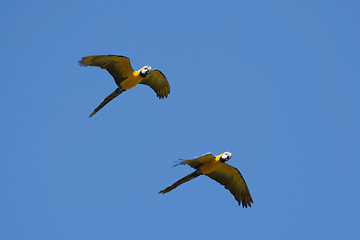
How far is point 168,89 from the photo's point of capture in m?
22.4

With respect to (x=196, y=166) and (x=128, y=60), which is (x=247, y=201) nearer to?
(x=196, y=166)

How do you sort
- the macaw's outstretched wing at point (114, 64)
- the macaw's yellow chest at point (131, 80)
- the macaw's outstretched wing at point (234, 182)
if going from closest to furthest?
the macaw's outstretched wing at point (234, 182)
the macaw's outstretched wing at point (114, 64)
the macaw's yellow chest at point (131, 80)

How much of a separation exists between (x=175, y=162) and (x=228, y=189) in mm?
3230

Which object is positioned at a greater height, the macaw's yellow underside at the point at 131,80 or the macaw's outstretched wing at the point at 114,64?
the macaw's outstretched wing at the point at 114,64

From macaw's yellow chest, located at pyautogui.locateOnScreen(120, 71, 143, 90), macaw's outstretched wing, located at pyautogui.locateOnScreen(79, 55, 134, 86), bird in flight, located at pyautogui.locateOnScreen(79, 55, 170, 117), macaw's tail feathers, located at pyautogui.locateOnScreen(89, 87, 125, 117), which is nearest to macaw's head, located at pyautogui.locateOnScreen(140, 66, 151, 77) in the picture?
bird in flight, located at pyautogui.locateOnScreen(79, 55, 170, 117)

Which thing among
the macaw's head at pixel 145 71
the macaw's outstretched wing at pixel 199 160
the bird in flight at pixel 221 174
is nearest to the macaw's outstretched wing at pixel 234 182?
the bird in flight at pixel 221 174

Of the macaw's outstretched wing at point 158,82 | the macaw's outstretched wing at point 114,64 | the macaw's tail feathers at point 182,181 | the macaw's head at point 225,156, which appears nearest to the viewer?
the macaw's head at point 225,156

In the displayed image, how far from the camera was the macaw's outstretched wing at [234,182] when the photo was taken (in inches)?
749

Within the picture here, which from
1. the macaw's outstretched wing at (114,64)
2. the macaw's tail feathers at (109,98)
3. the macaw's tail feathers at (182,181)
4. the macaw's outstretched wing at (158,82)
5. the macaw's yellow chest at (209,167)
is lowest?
the macaw's tail feathers at (182,181)

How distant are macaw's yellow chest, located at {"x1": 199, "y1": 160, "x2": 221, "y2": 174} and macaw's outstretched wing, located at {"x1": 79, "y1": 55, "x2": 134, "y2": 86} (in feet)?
15.1

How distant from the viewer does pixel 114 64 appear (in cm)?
2009

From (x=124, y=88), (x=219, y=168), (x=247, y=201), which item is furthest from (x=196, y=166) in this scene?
(x=124, y=88)

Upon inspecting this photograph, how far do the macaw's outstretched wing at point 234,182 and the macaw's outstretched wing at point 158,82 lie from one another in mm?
4761

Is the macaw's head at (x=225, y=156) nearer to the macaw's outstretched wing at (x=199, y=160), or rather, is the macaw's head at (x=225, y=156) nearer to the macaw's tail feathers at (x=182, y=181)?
the macaw's outstretched wing at (x=199, y=160)
